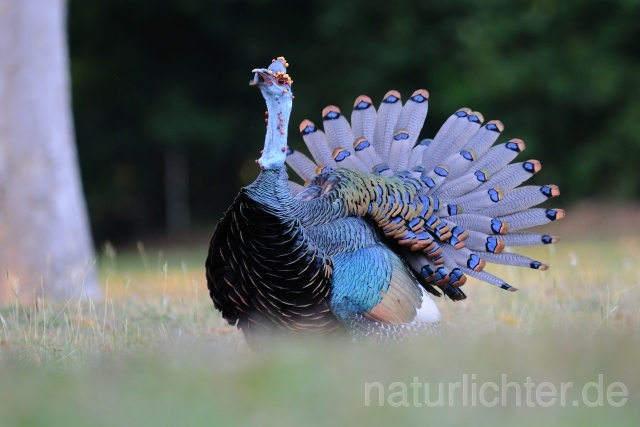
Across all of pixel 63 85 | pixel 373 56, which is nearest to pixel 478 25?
pixel 373 56

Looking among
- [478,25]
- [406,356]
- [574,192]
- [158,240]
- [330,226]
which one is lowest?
[158,240]

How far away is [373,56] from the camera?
54.5ft

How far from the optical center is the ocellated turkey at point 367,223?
4.94 m

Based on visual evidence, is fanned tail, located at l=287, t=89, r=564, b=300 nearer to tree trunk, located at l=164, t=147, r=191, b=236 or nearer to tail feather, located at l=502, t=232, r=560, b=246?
tail feather, located at l=502, t=232, r=560, b=246

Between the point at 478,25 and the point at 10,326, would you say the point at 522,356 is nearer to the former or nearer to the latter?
the point at 10,326

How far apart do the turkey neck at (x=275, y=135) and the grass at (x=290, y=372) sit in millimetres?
920

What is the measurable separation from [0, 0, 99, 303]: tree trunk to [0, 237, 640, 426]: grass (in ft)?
15.3

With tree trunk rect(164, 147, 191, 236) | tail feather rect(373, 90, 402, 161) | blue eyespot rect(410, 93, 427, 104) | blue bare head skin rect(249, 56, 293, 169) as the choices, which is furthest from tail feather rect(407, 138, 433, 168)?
tree trunk rect(164, 147, 191, 236)

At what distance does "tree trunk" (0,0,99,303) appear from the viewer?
10508 millimetres

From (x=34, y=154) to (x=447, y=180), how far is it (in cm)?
605

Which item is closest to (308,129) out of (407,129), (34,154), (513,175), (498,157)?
(407,129)

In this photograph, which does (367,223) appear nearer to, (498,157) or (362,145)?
(362,145)

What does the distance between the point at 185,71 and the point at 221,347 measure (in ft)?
43.4

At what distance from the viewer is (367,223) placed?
555 centimetres
